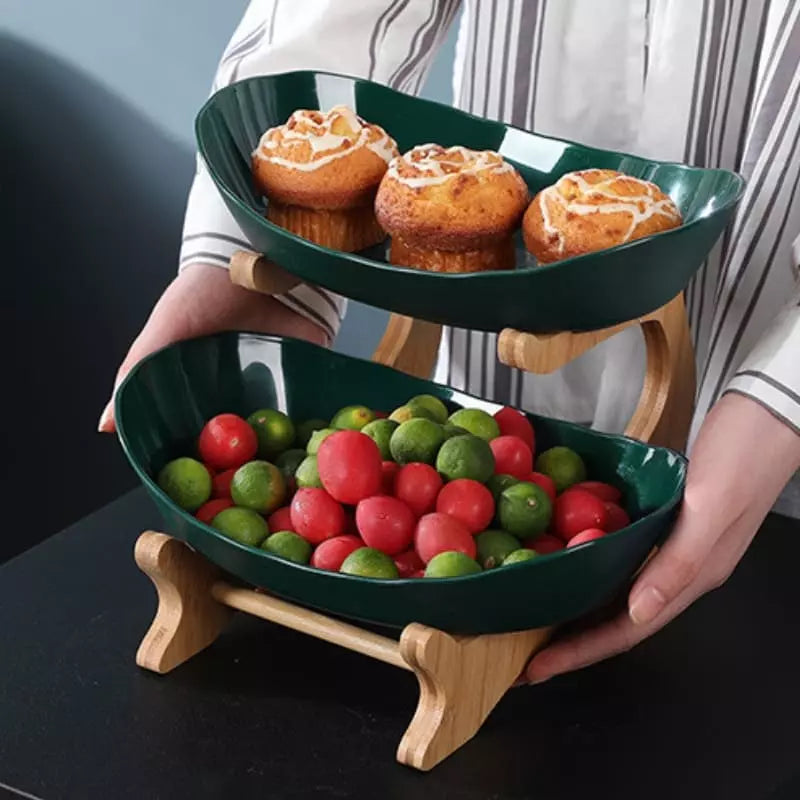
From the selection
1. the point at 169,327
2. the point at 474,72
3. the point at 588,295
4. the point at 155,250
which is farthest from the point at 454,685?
the point at 155,250

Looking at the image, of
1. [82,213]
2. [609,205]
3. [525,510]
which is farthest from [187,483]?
[82,213]

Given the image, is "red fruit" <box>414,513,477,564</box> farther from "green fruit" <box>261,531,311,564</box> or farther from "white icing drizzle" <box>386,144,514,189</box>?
"white icing drizzle" <box>386,144,514,189</box>

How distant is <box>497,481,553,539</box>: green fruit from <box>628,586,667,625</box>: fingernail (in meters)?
0.08

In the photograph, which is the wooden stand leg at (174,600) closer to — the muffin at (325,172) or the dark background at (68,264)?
the muffin at (325,172)

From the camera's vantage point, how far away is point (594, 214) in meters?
0.95

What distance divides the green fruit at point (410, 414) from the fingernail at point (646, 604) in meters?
0.20

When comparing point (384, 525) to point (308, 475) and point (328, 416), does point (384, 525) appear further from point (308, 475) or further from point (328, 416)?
point (328, 416)

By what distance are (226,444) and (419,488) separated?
0.16m

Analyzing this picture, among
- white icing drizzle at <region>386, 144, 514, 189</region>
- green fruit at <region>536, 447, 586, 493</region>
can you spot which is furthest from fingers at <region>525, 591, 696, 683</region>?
white icing drizzle at <region>386, 144, 514, 189</region>

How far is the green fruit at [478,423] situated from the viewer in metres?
1.06

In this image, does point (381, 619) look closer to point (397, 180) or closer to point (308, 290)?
point (397, 180)

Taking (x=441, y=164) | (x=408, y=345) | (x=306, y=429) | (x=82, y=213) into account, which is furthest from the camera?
(x=82, y=213)

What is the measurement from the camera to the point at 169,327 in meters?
1.16

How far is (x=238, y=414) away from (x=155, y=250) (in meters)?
1.20
